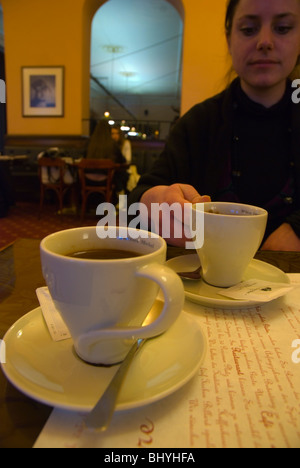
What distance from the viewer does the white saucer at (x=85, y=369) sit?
272 millimetres

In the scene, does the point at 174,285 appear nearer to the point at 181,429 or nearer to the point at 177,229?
the point at 181,429

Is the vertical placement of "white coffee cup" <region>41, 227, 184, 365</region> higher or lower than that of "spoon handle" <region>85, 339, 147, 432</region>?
higher

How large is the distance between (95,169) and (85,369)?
3.80 m

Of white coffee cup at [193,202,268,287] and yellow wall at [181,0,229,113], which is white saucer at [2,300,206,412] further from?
yellow wall at [181,0,229,113]

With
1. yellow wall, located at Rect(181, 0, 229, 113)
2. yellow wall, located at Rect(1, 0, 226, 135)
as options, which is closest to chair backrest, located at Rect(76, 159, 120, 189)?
yellow wall, located at Rect(1, 0, 226, 135)

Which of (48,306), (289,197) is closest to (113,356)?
(48,306)

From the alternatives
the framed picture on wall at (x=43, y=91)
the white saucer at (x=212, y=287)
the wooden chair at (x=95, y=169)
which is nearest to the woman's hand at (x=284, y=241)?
the white saucer at (x=212, y=287)

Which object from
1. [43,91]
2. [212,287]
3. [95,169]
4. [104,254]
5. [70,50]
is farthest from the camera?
[43,91]

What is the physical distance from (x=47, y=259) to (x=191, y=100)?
396cm

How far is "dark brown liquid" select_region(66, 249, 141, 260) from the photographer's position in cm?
39

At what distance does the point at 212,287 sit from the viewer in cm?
54

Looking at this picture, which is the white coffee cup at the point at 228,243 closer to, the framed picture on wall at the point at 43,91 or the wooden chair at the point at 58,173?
the wooden chair at the point at 58,173

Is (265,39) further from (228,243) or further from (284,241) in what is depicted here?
(228,243)

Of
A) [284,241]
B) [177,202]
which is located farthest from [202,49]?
[177,202]
